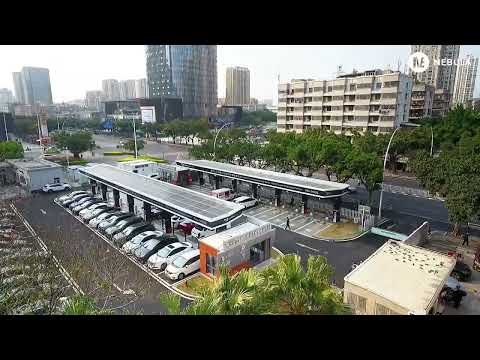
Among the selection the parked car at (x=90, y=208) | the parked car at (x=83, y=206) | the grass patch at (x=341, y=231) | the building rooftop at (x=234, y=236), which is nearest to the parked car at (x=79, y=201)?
the parked car at (x=83, y=206)

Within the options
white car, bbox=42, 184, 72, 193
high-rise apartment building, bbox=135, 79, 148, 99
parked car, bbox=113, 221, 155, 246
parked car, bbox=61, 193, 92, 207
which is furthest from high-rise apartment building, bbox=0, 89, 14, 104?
parked car, bbox=113, 221, 155, 246

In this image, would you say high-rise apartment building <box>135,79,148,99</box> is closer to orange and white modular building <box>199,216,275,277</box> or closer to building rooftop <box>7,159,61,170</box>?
building rooftop <box>7,159,61,170</box>

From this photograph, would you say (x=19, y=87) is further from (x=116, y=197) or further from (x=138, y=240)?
(x=138, y=240)

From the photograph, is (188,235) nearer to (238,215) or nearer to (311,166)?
(238,215)

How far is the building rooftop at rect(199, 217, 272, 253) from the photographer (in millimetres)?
12922

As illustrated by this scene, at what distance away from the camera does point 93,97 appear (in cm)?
17338

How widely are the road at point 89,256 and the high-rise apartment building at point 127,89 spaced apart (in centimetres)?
13647

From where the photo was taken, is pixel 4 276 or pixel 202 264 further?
pixel 202 264

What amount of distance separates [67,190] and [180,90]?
64.5 meters

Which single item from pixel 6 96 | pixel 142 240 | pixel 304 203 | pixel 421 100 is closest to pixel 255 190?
pixel 304 203

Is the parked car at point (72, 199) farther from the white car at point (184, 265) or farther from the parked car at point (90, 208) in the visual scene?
the white car at point (184, 265)

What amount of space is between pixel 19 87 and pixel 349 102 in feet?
301
